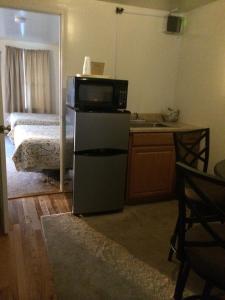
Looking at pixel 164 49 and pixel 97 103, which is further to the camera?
pixel 164 49

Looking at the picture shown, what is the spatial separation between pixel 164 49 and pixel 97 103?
1.44 metres

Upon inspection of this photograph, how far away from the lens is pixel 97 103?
242cm

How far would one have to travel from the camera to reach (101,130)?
2393 mm

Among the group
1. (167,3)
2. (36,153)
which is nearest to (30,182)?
(36,153)

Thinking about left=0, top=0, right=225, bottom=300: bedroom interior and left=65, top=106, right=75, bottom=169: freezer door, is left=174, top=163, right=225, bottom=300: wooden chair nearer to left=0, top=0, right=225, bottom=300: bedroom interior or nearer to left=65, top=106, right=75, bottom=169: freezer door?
left=0, top=0, right=225, bottom=300: bedroom interior

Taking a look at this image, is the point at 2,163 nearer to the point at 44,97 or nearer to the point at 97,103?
the point at 97,103

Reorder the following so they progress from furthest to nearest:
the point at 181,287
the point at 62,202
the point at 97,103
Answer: the point at 62,202, the point at 97,103, the point at 181,287

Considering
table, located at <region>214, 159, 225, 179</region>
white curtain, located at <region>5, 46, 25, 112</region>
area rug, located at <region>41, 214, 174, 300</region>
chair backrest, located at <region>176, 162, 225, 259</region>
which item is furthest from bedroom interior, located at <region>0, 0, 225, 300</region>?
white curtain, located at <region>5, 46, 25, 112</region>

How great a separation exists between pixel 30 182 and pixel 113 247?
175 centimetres

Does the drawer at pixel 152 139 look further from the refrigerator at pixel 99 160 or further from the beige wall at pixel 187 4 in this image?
the beige wall at pixel 187 4

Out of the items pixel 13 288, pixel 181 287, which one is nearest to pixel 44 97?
pixel 13 288

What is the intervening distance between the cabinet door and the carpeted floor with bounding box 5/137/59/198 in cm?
106

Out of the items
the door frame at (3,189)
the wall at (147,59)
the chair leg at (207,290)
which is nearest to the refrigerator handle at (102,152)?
the door frame at (3,189)

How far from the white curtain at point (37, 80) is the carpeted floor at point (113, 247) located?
4.51 meters
